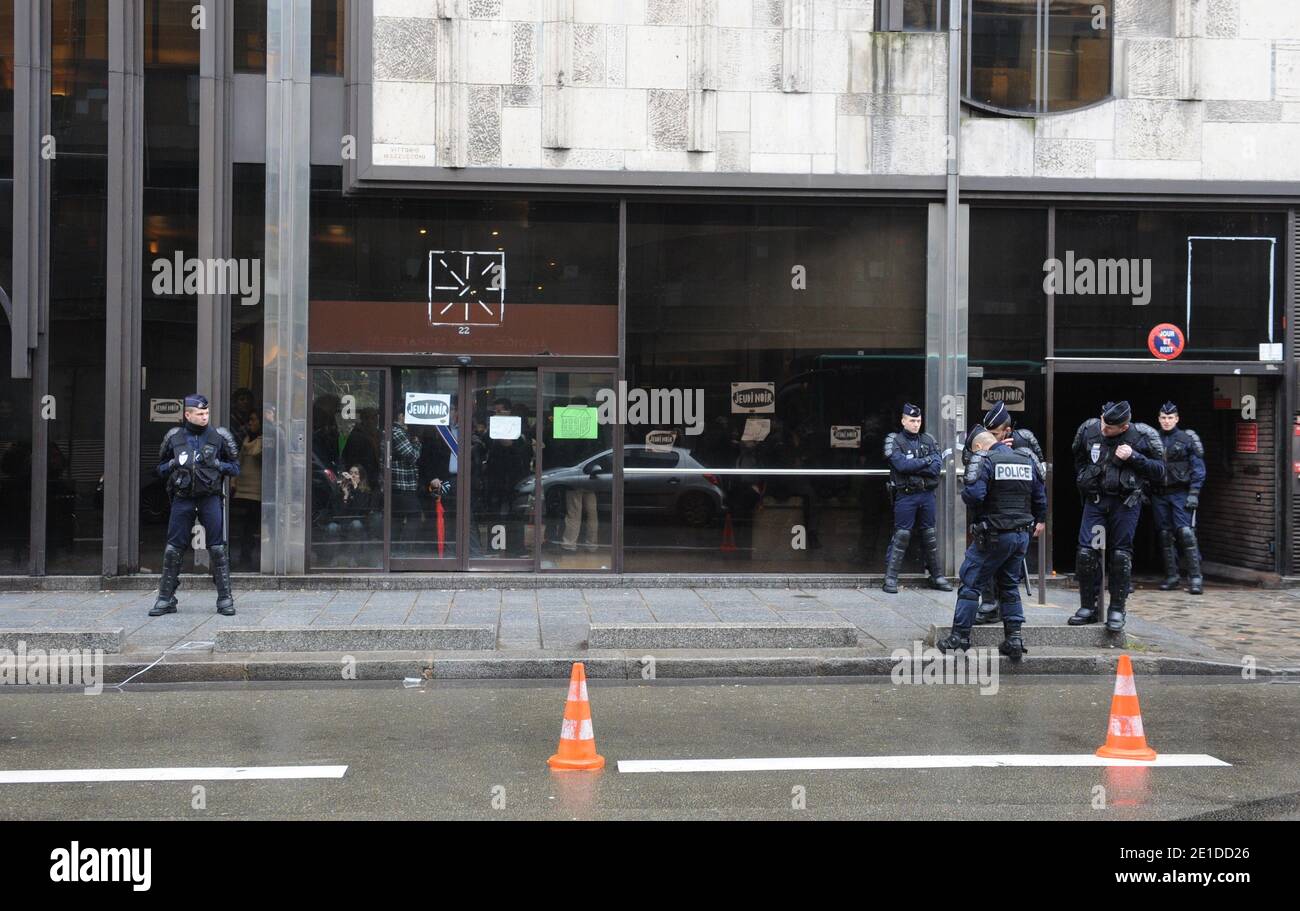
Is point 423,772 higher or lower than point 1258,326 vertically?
lower

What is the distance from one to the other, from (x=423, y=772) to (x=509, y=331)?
7855 millimetres

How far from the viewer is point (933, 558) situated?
→ 549 inches

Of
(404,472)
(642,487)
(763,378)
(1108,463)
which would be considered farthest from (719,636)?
(404,472)

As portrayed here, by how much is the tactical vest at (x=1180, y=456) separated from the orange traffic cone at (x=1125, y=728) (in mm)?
7426

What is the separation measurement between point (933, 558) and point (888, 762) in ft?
22.6

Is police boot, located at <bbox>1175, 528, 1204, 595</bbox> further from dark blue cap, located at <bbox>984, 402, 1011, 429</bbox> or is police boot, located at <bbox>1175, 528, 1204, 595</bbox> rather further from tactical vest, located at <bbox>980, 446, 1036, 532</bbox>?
dark blue cap, located at <bbox>984, 402, 1011, 429</bbox>

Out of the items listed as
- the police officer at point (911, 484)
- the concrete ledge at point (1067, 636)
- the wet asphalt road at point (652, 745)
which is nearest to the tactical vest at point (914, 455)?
the police officer at point (911, 484)

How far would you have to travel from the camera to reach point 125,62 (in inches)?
537

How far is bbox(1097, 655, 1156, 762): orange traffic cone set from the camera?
291 inches

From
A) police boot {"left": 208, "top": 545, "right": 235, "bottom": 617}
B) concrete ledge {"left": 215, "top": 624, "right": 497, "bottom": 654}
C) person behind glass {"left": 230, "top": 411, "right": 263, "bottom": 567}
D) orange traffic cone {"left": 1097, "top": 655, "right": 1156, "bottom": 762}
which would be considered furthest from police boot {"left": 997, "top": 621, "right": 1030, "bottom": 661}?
person behind glass {"left": 230, "top": 411, "right": 263, "bottom": 567}

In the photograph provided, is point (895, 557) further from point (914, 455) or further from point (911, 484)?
point (914, 455)

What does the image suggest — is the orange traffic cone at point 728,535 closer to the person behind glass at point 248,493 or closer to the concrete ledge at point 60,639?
the person behind glass at point 248,493

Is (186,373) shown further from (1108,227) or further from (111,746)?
(1108,227)
